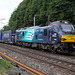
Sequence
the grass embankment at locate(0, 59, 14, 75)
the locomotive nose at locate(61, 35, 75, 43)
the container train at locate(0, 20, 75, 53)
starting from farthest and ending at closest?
the container train at locate(0, 20, 75, 53) → the locomotive nose at locate(61, 35, 75, 43) → the grass embankment at locate(0, 59, 14, 75)

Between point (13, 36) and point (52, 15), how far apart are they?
28.4 feet

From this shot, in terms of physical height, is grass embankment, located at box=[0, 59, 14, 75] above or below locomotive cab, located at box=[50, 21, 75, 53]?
below

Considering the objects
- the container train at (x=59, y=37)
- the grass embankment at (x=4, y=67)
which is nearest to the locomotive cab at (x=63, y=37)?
the container train at (x=59, y=37)

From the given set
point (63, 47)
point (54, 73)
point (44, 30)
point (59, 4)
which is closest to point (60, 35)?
point (63, 47)

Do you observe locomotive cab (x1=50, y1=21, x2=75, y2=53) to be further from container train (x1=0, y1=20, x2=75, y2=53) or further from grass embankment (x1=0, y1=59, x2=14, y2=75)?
grass embankment (x1=0, y1=59, x2=14, y2=75)

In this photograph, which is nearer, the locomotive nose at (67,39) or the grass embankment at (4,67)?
the grass embankment at (4,67)

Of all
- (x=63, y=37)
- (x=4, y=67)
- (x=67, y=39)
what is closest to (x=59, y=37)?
(x=63, y=37)

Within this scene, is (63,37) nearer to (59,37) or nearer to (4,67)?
(59,37)

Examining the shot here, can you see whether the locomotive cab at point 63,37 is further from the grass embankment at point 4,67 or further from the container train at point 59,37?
the grass embankment at point 4,67

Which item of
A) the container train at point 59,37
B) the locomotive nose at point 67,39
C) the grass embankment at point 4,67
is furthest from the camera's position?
the container train at point 59,37

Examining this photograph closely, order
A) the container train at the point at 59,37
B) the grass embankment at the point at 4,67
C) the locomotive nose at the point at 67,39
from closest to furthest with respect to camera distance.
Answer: the grass embankment at the point at 4,67, the locomotive nose at the point at 67,39, the container train at the point at 59,37

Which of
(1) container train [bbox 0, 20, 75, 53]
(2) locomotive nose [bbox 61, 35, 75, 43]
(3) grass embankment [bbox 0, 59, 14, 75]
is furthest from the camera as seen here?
(1) container train [bbox 0, 20, 75, 53]

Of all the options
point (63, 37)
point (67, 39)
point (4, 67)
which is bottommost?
point (4, 67)

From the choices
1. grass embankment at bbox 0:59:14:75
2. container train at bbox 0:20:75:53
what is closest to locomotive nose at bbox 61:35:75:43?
container train at bbox 0:20:75:53
